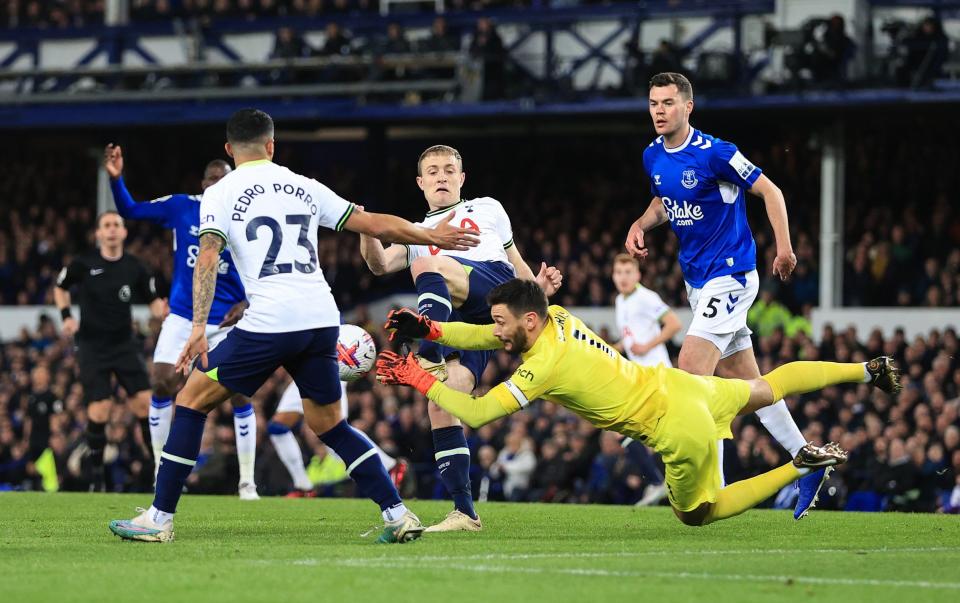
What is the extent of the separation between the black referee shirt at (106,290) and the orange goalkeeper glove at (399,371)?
309 inches

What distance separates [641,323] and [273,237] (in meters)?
8.10

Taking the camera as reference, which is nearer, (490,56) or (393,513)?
(393,513)

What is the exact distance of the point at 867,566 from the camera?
7863mm

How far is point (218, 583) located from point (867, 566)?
3.21 metres

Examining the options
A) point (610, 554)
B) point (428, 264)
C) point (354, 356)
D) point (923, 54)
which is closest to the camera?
point (610, 554)

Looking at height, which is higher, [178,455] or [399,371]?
[399,371]

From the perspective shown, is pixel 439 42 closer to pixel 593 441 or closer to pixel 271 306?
pixel 593 441

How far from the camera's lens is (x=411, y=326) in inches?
348

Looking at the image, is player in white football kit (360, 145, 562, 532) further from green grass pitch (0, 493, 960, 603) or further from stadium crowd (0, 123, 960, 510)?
stadium crowd (0, 123, 960, 510)

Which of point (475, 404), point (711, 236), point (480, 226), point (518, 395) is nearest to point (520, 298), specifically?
point (518, 395)

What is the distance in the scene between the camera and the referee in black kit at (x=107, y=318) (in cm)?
1588

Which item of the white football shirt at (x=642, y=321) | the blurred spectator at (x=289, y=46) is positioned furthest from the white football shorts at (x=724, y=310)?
the blurred spectator at (x=289, y=46)

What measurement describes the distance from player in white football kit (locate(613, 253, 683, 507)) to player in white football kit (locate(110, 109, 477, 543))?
7455mm

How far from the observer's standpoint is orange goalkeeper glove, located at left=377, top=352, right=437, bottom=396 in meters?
8.46
